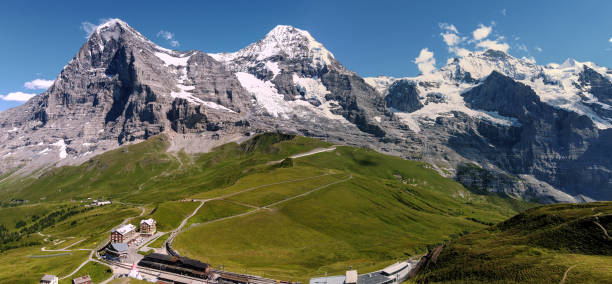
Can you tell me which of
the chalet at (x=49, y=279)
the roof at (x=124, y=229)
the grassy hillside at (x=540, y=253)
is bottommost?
the chalet at (x=49, y=279)

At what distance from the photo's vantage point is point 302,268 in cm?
13238

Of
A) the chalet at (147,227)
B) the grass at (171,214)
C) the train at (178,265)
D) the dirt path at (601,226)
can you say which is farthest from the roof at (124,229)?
the dirt path at (601,226)

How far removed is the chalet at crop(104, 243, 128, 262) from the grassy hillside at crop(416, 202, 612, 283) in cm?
9345

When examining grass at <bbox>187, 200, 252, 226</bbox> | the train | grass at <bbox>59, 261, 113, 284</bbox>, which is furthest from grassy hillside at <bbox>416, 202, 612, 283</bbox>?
grass at <bbox>187, 200, 252, 226</bbox>

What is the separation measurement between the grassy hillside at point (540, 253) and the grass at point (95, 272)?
9050 centimetres

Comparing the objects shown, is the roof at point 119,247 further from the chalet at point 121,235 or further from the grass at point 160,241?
the grass at point 160,241

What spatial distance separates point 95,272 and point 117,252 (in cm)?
927

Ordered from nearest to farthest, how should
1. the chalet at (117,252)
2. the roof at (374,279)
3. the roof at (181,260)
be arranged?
the roof at (374,279), the roof at (181,260), the chalet at (117,252)

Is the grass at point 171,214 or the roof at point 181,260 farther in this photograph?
the grass at point 171,214

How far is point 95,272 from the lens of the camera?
10400cm

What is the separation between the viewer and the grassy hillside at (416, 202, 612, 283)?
203 feet

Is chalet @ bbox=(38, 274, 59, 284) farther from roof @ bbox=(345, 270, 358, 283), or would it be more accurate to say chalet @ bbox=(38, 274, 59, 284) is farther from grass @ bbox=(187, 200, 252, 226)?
roof @ bbox=(345, 270, 358, 283)

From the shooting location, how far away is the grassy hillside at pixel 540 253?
203 feet

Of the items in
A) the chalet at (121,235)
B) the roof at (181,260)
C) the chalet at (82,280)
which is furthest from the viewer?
the chalet at (121,235)
